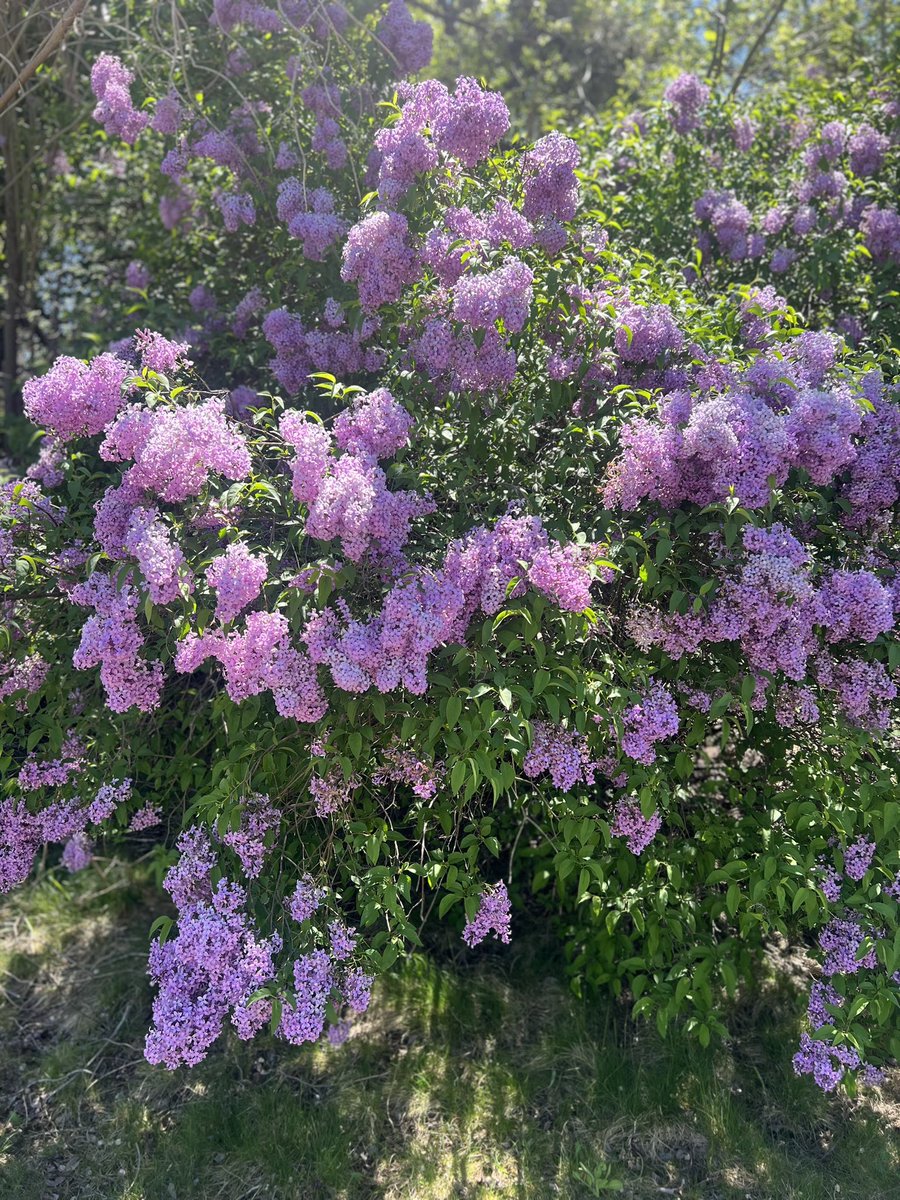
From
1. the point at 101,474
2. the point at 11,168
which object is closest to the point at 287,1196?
the point at 101,474

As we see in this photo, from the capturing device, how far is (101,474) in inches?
111

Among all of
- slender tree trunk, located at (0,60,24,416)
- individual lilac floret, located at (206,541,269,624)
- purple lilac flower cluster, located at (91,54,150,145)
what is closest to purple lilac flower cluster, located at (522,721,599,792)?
individual lilac floret, located at (206,541,269,624)

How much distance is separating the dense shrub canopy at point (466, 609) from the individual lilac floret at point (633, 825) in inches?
0.5

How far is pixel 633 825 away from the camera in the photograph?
2.74 meters

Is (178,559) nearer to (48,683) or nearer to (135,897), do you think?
(48,683)

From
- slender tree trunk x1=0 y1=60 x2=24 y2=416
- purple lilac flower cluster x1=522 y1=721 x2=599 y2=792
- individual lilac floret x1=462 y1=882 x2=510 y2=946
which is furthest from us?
slender tree trunk x1=0 y1=60 x2=24 y2=416

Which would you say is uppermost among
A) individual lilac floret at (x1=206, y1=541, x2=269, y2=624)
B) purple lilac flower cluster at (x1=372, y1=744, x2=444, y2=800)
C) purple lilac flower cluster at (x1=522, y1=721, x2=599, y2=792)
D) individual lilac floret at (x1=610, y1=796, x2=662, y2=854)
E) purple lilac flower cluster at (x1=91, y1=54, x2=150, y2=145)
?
purple lilac flower cluster at (x1=91, y1=54, x2=150, y2=145)

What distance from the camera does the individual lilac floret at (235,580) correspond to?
2.20m

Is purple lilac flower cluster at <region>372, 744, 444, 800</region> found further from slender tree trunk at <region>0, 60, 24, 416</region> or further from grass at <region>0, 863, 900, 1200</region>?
slender tree trunk at <region>0, 60, 24, 416</region>

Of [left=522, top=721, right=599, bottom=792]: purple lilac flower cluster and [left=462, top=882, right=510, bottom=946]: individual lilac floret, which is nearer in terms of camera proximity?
[left=522, top=721, right=599, bottom=792]: purple lilac flower cluster

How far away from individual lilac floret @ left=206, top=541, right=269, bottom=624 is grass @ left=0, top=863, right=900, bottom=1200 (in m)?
1.73

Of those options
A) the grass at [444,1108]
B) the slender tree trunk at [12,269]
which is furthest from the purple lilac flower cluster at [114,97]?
the grass at [444,1108]

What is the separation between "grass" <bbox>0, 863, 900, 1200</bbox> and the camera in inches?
110

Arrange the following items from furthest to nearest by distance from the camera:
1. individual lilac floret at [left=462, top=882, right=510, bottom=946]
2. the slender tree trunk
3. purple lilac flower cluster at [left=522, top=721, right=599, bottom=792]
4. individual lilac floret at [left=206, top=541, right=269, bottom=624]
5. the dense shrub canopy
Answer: the slender tree trunk < individual lilac floret at [left=462, top=882, right=510, bottom=946] < purple lilac flower cluster at [left=522, top=721, right=599, bottom=792] < the dense shrub canopy < individual lilac floret at [left=206, top=541, right=269, bottom=624]
